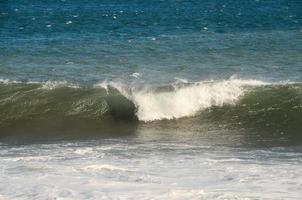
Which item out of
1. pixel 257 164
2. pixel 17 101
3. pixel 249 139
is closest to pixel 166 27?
pixel 17 101

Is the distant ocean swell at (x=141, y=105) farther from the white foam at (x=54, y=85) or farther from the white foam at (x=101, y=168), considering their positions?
the white foam at (x=101, y=168)

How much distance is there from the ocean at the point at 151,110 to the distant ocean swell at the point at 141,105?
0.03m

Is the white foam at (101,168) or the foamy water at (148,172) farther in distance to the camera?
the white foam at (101,168)

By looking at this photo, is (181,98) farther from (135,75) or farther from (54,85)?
(54,85)

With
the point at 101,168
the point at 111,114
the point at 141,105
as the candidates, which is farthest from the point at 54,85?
the point at 101,168

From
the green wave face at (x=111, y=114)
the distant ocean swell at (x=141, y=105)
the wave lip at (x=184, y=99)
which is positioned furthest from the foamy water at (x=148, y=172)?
the wave lip at (x=184, y=99)

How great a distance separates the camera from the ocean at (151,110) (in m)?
10.2

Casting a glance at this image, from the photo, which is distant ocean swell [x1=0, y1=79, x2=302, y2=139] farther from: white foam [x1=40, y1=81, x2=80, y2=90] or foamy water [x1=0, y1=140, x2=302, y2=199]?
foamy water [x1=0, y1=140, x2=302, y2=199]

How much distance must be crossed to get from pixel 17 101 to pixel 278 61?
8.53m

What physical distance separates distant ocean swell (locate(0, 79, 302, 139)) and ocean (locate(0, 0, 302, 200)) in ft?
0.08

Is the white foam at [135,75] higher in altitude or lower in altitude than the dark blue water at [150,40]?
higher

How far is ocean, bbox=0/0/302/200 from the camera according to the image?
10.2 metres

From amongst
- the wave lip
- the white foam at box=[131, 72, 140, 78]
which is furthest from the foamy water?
the white foam at box=[131, 72, 140, 78]

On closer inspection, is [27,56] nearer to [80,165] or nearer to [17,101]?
[17,101]
